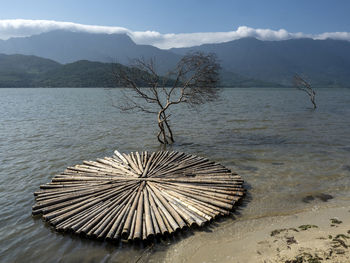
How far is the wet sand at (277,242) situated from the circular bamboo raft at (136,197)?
3.09 ft

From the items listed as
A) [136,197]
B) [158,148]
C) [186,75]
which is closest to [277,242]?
[136,197]

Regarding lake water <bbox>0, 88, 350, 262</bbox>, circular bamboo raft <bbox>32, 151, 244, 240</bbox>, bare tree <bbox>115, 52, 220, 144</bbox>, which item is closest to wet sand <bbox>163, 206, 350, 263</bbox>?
lake water <bbox>0, 88, 350, 262</bbox>

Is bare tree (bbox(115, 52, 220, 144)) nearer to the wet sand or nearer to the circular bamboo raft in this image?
the circular bamboo raft

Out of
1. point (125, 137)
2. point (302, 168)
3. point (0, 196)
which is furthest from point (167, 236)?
point (125, 137)

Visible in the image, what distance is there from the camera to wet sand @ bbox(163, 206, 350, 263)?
7.19m

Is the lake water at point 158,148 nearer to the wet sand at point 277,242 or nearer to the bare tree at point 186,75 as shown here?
the wet sand at point 277,242

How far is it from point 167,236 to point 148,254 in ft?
3.40

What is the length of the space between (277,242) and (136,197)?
593 cm

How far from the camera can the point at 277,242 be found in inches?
321

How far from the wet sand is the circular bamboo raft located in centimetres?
94

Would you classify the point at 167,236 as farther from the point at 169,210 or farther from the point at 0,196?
the point at 0,196

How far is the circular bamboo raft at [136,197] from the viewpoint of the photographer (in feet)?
29.5

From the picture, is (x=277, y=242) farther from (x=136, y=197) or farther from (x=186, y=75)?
(x=186, y=75)

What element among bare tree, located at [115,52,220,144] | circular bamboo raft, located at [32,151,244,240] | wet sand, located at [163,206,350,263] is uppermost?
bare tree, located at [115,52,220,144]
